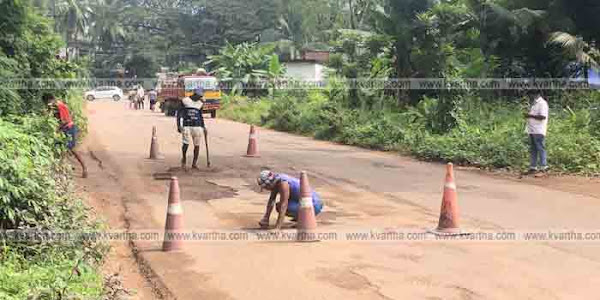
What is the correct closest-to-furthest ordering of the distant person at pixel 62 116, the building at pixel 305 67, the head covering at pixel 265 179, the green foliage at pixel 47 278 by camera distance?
the green foliage at pixel 47 278 → the head covering at pixel 265 179 → the distant person at pixel 62 116 → the building at pixel 305 67

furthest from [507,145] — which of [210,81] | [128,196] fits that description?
[210,81]

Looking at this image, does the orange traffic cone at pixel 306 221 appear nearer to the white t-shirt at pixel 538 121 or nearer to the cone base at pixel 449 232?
the cone base at pixel 449 232

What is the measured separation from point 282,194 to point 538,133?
23.4ft

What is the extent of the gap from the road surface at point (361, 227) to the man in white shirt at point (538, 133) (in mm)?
668

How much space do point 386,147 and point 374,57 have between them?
728 centimetres

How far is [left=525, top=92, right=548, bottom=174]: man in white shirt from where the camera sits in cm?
1348

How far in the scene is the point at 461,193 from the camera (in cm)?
1158

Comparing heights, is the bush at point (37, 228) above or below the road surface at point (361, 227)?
above

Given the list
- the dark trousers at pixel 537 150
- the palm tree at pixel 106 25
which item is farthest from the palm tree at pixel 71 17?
the dark trousers at pixel 537 150

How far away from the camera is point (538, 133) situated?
13445mm

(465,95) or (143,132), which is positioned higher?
(465,95)

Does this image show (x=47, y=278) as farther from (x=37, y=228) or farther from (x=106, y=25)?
(x=106, y=25)

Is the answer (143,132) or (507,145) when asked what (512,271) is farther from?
(143,132)

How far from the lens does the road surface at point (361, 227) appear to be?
20.7 ft
